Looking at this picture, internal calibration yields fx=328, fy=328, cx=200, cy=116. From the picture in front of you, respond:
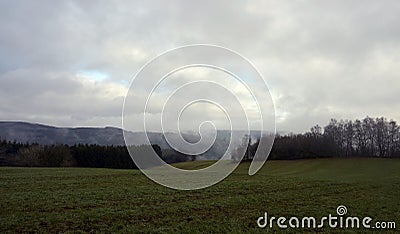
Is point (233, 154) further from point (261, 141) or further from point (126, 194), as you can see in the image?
point (126, 194)

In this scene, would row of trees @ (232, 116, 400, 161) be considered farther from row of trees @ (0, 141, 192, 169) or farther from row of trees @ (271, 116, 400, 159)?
row of trees @ (0, 141, 192, 169)

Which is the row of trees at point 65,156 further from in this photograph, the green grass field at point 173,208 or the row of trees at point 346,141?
the green grass field at point 173,208

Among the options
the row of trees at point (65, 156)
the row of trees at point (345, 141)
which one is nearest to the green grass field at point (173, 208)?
the row of trees at point (65, 156)

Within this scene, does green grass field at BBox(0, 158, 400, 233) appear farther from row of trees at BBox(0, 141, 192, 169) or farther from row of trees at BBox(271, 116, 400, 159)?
row of trees at BBox(271, 116, 400, 159)

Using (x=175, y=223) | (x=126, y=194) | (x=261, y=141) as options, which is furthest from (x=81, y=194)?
(x=261, y=141)

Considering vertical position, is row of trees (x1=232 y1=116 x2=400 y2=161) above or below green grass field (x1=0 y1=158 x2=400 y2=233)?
above

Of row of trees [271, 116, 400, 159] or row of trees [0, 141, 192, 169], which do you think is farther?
row of trees [271, 116, 400, 159]

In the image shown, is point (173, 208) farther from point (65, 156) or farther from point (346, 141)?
point (346, 141)

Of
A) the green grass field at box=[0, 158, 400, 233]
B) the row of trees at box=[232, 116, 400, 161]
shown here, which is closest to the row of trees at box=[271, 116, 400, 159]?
the row of trees at box=[232, 116, 400, 161]

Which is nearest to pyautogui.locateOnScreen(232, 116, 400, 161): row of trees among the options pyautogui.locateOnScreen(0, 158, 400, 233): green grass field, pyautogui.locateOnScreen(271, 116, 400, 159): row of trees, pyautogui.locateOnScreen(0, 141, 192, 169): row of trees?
pyautogui.locateOnScreen(271, 116, 400, 159): row of trees

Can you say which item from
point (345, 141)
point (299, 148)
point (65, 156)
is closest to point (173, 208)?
point (65, 156)

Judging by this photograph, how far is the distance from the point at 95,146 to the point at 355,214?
84304mm

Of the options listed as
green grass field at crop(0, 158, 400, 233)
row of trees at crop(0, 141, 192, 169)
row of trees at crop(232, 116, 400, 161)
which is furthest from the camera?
row of trees at crop(232, 116, 400, 161)

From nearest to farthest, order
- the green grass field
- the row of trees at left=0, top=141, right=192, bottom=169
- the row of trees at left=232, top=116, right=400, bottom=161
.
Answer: the green grass field
the row of trees at left=0, top=141, right=192, bottom=169
the row of trees at left=232, top=116, right=400, bottom=161
